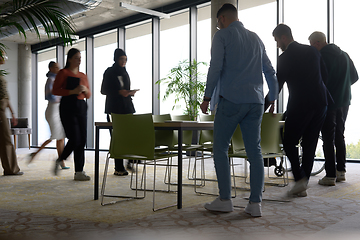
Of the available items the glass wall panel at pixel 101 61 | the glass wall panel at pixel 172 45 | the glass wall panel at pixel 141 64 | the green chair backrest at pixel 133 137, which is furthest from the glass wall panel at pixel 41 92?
the green chair backrest at pixel 133 137

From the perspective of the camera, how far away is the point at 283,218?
261 centimetres

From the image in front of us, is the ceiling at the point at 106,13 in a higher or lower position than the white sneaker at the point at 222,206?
higher

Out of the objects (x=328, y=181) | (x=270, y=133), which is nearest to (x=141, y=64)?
(x=328, y=181)

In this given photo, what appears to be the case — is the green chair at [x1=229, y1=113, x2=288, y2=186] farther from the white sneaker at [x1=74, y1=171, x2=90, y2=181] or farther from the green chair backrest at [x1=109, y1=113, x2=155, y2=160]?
the white sneaker at [x1=74, y1=171, x2=90, y2=181]

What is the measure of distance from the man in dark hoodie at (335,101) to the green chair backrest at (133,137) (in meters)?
2.18

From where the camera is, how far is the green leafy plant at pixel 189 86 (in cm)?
765

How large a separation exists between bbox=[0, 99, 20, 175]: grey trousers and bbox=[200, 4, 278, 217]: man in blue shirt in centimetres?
319

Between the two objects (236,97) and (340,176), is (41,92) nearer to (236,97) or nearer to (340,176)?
(340,176)

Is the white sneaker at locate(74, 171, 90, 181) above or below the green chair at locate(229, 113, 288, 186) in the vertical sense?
below

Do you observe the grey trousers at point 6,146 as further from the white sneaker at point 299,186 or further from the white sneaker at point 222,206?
the white sneaker at point 299,186

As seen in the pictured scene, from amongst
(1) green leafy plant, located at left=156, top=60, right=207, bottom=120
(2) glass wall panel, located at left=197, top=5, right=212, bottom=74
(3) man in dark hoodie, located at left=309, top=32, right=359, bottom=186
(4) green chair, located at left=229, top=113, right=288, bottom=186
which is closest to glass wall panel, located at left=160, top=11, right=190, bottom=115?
(2) glass wall panel, located at left=197, top=5, right=212, bottom=74

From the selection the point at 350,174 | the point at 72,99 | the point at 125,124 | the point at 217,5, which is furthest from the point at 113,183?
the point at 217,5

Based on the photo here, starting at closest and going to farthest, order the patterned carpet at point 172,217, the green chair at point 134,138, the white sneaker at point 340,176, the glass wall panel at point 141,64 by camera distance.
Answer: the patterned carpet at point 172,217, the green chair at point 134,138, the white sneaker at point 340,176, the glass wall panel at point 141,64

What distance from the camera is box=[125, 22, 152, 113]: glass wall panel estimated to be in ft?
30.9
